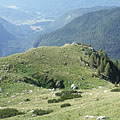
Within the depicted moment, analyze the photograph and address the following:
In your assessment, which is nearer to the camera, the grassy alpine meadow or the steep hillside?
the grassy alpine meadow

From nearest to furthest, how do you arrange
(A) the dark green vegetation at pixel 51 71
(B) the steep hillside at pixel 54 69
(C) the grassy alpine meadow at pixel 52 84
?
(C) the grassy alpine meadow at pixel 52 84 < (A) the dark green vegetation at pixel 51 71 < (B) the steep hillside at pixel 54 69

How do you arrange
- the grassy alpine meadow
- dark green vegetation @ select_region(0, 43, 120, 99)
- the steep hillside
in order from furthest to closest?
1. the steep hillside
2. dark green vegetation @ select_region(0, 43, 120, 99)
3. the grassy alpine meadow

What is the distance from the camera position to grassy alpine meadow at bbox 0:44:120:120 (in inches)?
1160

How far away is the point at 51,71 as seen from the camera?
246ft

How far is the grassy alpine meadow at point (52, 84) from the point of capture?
1160 inches

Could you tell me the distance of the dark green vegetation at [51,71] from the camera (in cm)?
6178

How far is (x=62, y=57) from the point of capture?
91.0 meters

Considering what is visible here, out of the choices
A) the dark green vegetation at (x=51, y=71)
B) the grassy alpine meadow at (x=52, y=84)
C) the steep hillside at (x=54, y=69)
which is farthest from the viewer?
the steep hillside at (x=54, y=69)

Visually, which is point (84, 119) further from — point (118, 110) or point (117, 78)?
point (117, 78)

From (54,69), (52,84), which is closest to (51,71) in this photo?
(54,69)

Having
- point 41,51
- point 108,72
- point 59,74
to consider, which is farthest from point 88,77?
point 41,51

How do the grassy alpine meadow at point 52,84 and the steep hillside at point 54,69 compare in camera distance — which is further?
the steep hillside at point 54,69

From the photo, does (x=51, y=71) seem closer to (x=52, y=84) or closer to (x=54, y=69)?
(x=54, y=69)

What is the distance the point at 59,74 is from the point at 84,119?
171ft
